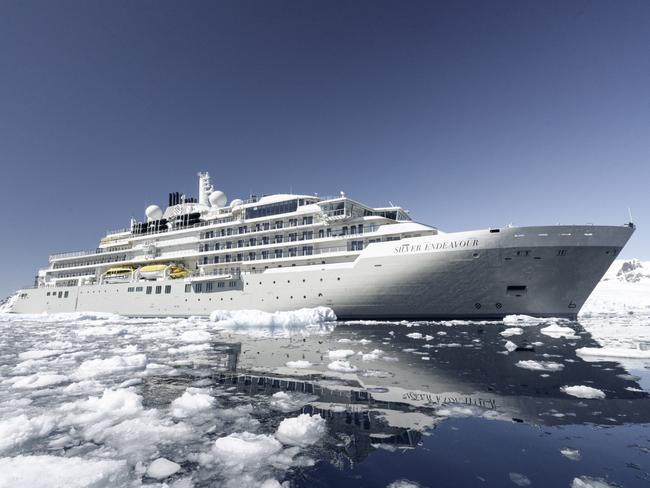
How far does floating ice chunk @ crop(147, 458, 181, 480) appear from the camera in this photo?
3887mm

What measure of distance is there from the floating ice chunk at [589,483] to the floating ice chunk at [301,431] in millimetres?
3149

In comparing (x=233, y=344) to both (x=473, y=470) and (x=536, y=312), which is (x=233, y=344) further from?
(x=536, y=312)

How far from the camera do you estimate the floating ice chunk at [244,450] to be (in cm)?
416

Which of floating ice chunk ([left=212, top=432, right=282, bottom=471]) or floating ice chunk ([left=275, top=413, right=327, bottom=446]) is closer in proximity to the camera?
floating ice chunk ([left=212, top=432, right=282, bottom=471])

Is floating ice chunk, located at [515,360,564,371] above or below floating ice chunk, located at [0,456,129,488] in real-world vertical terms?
below

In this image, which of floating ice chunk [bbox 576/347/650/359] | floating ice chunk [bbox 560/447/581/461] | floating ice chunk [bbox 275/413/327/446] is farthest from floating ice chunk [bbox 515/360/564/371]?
floating ice chunk [bbox 275/413/327/446]

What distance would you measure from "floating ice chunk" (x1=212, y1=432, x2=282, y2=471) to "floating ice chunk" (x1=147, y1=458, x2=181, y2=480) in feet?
1.76

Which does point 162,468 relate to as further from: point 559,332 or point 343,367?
point 559,332

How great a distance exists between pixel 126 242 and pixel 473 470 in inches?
1857

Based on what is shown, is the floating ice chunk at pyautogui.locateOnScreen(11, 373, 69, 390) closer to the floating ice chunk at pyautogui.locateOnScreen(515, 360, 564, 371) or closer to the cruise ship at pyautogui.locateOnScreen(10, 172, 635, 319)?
the floating ice chunk at pyautogui.locateOnScreen(515, 360, 564, 371)

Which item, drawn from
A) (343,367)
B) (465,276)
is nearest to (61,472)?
(343,367)

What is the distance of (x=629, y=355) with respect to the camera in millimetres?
10656

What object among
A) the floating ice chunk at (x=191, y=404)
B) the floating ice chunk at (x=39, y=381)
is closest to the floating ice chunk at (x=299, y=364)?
the floating ice chunk at (x=191, y=404)

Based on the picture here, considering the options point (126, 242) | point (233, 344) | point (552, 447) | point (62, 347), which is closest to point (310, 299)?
point (233, 344)
